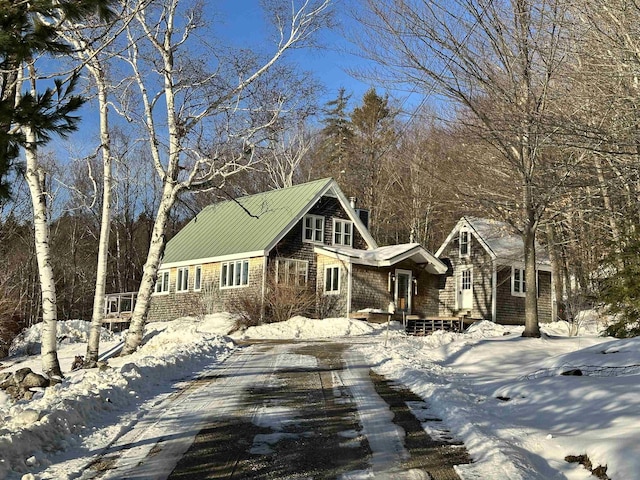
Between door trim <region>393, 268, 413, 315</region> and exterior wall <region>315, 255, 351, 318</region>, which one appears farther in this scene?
door trim <region>393, 268, 413, 315</region>

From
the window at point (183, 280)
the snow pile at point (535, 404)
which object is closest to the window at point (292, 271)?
the window at point (183, 280)

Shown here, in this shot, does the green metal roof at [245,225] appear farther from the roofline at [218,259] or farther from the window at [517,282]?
the window at [517,282]

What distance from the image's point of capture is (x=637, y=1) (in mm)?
8727

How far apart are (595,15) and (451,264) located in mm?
25479

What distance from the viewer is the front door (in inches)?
1270

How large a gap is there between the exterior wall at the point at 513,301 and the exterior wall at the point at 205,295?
38.1ft

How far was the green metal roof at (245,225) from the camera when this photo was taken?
1225 inches

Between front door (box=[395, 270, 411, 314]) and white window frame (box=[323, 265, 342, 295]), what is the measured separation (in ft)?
10.2

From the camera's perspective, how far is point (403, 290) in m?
32.8

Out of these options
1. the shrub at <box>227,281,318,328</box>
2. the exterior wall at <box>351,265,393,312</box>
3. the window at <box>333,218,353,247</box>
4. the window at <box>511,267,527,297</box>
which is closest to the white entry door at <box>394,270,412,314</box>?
the exterior wall at <box>351,265,393,312</box>

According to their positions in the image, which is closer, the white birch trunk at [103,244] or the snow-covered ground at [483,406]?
the snow-covered ground at [483,406]

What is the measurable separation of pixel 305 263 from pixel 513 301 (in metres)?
10.4

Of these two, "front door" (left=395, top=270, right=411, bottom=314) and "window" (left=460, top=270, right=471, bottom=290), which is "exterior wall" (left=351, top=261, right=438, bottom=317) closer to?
"front door" (left=395, top=270, right=411, bottom=314)

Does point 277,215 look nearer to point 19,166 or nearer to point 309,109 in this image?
point 309,109
